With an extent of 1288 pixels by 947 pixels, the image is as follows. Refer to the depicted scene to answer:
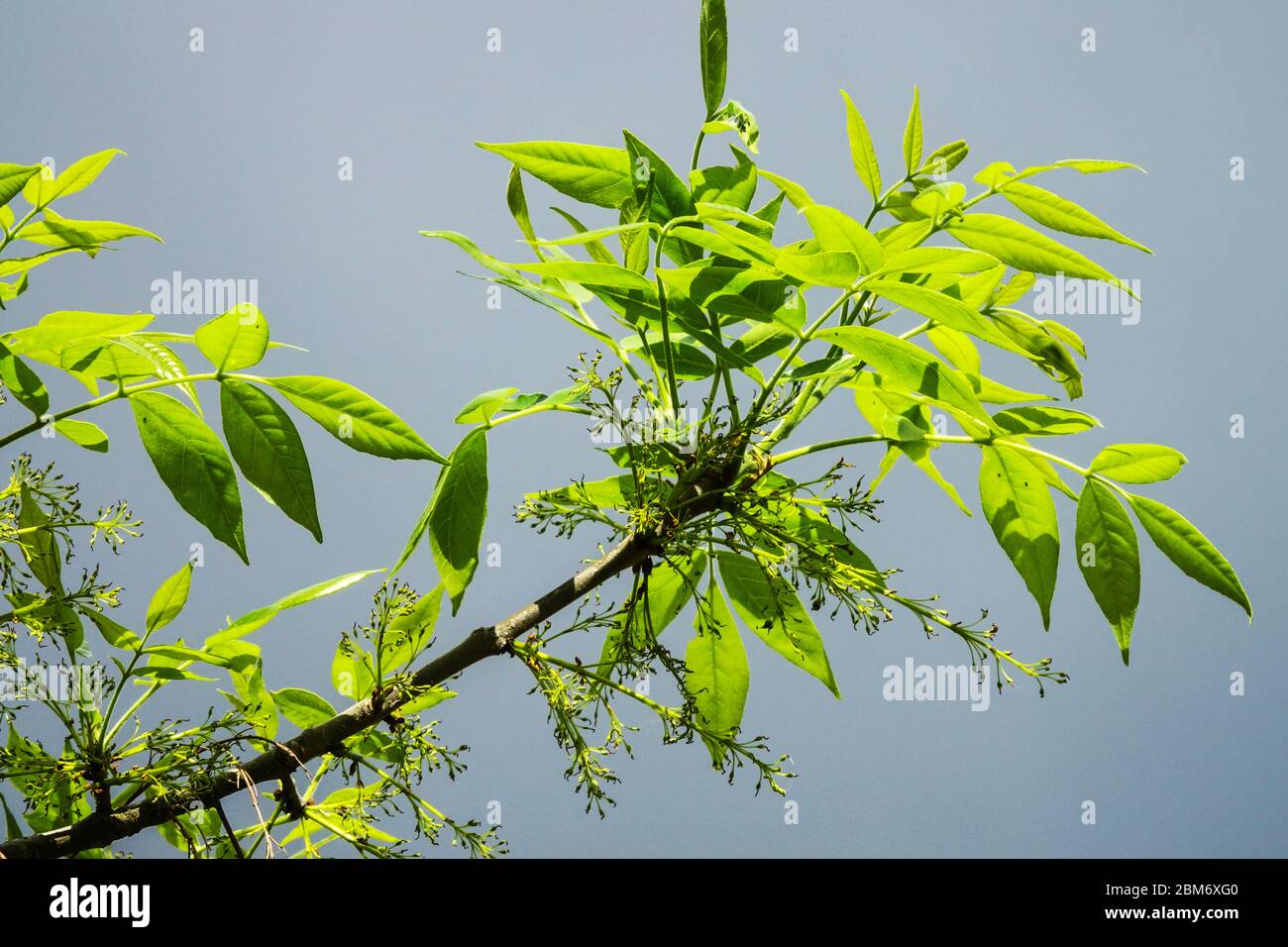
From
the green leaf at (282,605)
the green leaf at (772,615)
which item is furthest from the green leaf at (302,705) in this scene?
the green leaf at (772,615)

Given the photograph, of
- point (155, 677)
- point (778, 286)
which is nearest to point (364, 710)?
point (155, 677)

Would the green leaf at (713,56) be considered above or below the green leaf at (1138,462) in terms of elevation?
above

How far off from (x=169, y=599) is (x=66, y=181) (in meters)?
0.15

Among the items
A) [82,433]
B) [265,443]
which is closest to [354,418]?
[265,443]

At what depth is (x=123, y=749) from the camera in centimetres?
33

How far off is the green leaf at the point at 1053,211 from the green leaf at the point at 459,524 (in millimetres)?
193

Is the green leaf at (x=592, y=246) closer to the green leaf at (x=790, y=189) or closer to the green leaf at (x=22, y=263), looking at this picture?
the green leaf at (x=790, y=189)

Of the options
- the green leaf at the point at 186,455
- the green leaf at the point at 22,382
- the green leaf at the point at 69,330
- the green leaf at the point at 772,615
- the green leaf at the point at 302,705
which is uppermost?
the green leaf at the point at 69,330

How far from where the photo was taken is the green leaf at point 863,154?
34cm

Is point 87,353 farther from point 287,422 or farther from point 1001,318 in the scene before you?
point 1001,318

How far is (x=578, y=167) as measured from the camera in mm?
312

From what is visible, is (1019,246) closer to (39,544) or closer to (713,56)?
(713,56)

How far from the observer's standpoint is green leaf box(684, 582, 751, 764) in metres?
0.34

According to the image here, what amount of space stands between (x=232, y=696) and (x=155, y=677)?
0.16 feet
